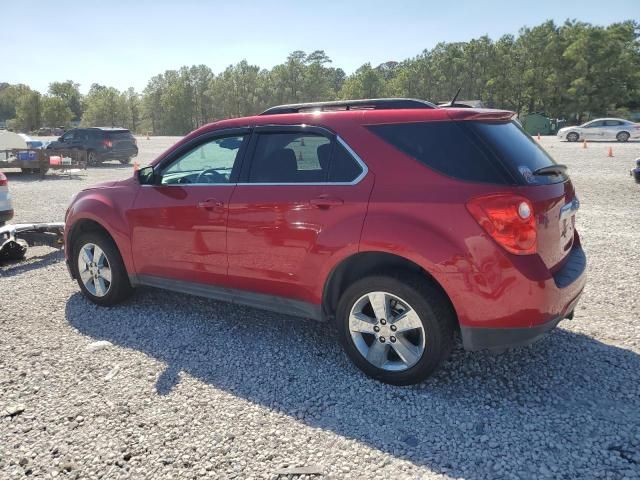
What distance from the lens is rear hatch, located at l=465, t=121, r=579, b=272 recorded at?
9.87 feet

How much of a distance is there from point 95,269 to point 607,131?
116ft

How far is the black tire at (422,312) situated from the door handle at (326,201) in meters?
0.54

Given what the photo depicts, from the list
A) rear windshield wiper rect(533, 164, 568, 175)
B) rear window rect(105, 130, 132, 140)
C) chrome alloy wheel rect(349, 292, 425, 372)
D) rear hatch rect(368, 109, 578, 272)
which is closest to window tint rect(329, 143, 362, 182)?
rear hatch rect(368, 109, 578, 272)

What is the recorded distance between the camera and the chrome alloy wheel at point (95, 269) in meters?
4.92

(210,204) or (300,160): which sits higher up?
(300,160)

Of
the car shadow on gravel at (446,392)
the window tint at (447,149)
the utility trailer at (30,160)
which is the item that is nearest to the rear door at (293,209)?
the window tint at (447,149)

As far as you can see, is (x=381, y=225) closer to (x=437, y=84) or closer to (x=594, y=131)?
(x=594, y=131)

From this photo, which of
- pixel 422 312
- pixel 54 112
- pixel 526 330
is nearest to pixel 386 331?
pixel 422 312

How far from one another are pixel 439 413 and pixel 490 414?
0.31m

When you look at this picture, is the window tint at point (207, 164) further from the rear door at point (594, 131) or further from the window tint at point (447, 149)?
the rear door at point (594, 131)

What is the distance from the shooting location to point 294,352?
400 centimetres

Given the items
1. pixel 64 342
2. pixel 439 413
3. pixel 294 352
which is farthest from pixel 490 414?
pixel 64 342

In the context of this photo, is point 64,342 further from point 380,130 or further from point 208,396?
point 380,130

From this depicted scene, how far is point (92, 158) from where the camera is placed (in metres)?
23.3
